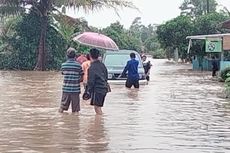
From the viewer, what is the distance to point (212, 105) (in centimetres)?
1514

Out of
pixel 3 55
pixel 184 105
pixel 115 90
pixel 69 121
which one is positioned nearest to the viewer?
pixel 69 121

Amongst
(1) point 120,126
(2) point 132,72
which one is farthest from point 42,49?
(1) point 120,126

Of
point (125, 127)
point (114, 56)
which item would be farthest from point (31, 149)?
point (114, 56)

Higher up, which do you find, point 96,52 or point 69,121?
point 96,52

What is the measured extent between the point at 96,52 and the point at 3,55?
28841mm

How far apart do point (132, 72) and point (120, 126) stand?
958 cm

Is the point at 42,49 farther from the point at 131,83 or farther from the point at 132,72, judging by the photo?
the point at 132,72

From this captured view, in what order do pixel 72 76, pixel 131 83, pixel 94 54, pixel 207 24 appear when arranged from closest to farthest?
pixel 94 54
pixel 72 76
pixel 131 83
pixel 207 24

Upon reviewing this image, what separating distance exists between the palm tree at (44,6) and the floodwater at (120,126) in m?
19.3

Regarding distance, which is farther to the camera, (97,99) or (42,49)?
(42,49)

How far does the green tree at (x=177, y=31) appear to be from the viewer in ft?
162

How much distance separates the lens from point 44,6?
37.1 metres

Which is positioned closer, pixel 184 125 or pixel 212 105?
pixel 184 125

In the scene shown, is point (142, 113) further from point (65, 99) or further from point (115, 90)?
point (115, 90)
